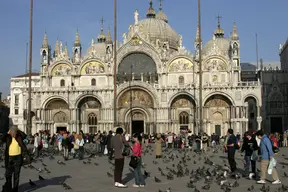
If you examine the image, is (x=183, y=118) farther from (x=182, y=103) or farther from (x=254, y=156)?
(x=254, y=156)

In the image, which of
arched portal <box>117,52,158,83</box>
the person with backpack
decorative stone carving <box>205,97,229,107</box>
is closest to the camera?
the person with backpack

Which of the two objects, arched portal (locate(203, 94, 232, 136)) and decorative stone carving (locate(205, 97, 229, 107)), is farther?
decorative stone carving (locate(205, 97, 229, 107))

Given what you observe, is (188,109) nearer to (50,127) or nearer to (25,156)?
(50,127)

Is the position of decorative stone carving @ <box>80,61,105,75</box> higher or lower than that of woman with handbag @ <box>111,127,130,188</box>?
higher

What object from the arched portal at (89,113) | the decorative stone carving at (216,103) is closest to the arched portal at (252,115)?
the decorative stone carving at (216,103)

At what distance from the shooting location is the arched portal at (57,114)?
58.2 metres

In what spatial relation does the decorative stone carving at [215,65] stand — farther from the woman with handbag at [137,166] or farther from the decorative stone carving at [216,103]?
the woman with handbag at [137,166]

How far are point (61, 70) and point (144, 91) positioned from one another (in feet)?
42.2

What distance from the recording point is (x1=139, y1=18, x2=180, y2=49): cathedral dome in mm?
67500

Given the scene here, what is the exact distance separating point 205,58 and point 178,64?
3707mm

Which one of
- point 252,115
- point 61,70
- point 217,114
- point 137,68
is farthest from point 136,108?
point 252,115

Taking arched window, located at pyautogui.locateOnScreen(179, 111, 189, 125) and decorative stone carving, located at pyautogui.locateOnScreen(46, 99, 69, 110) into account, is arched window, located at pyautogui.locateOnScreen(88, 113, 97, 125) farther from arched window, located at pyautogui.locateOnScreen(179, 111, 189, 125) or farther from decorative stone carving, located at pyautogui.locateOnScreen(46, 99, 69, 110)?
arched window, located at pyautogui.locateOnScreen(179, 111, 189, 125)

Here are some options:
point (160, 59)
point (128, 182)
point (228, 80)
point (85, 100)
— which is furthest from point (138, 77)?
point (128, 182)

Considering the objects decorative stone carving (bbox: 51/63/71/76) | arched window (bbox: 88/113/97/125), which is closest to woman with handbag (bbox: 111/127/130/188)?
arched window (bbox: 88/113/97/125)
